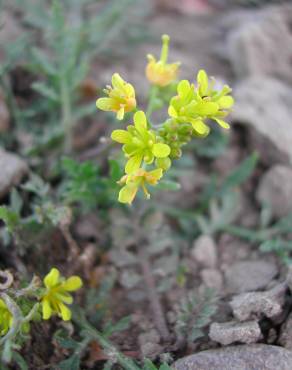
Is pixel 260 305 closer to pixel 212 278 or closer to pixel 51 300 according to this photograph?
pixel 212 278

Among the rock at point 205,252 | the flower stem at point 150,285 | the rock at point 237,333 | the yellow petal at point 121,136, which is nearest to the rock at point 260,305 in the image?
the rock at point 237,333

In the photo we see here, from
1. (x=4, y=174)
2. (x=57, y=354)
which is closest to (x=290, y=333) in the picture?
(x=57, y=354)

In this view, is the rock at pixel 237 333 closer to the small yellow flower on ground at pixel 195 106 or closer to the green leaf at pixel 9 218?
the small yellow flower on ground at pixel 195 106

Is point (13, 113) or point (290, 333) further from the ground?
point (13, 113)

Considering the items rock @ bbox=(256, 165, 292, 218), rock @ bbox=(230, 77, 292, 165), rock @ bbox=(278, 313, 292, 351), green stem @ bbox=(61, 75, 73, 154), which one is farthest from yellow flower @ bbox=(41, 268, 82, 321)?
rock @ bbox=(230, 77, 292, 165)

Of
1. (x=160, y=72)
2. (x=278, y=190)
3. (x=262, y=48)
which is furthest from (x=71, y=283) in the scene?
(x=262, y=48)

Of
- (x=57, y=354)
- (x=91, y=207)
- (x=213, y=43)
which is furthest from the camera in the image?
(x=213, y=43)

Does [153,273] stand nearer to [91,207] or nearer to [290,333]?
[91,207]
